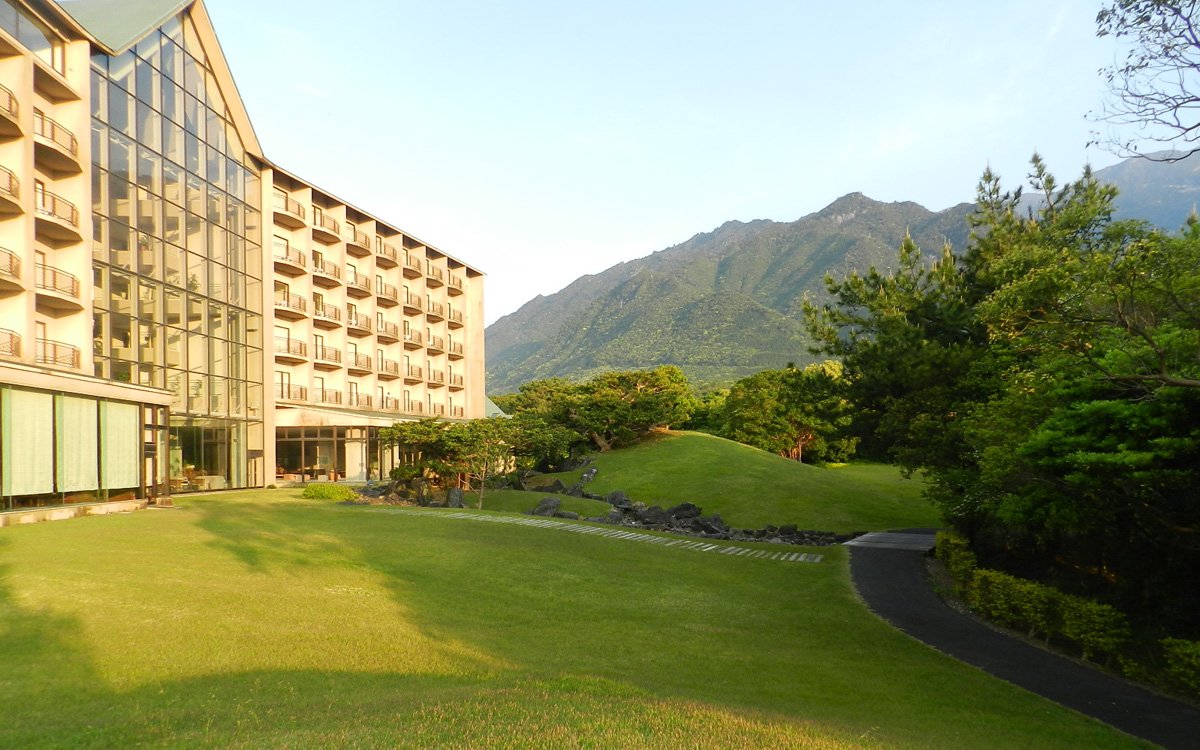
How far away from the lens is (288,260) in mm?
41344

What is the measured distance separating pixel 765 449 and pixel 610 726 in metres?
55.7

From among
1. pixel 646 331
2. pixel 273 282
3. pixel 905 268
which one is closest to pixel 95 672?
pixel 905 268

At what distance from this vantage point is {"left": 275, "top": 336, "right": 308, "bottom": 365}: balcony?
40688mm

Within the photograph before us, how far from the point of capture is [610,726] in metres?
6.11

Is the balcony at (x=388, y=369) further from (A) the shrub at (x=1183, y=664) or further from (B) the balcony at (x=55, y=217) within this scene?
(A) the shrub at (x=1183, y=664)

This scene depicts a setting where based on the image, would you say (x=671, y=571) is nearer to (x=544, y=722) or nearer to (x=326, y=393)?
(x=544, y=722)

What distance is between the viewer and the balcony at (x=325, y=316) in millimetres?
44156

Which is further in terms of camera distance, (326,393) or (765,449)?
(765,449)

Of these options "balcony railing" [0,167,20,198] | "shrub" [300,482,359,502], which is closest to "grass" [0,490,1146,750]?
"shrub" [300,482,359,502]

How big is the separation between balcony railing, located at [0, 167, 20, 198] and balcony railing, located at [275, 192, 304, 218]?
17671 millimetres

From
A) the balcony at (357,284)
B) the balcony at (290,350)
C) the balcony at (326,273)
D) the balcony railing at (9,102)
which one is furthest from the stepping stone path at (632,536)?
the balcony at (357,284)

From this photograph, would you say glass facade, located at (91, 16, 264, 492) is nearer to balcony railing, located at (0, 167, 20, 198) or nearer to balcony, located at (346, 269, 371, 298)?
balcony railing, located at (0, 167, 20, 198)

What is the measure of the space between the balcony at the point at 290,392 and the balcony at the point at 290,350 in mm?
1443

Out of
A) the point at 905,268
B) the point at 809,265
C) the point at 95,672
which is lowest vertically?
the point at 95,672
